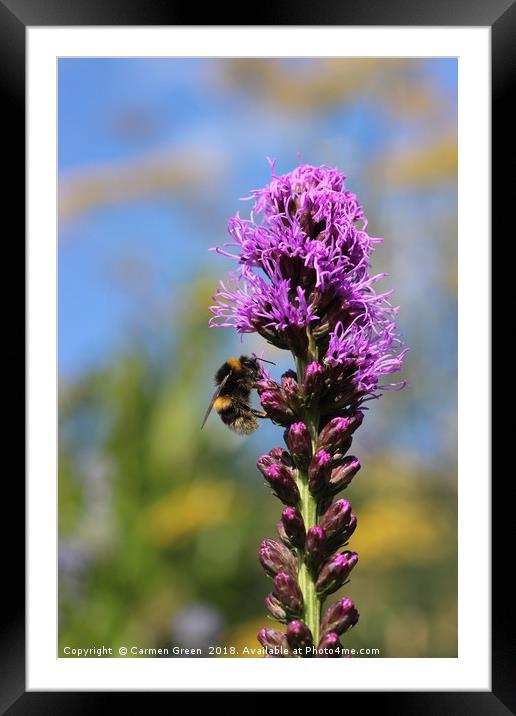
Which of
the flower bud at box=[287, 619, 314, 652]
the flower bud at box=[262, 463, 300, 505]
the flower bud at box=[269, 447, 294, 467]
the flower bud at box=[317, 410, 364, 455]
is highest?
the flower bud at box=[317, 410, 364, 455]

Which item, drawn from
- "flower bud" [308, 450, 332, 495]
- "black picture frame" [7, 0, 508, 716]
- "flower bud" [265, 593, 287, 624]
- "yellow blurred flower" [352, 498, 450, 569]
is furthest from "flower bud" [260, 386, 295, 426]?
"yellow blurred flower" [352, 498, 450, 569]

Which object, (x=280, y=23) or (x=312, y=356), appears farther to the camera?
(x=280, y=23)

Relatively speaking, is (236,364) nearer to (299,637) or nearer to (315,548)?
(315,548)

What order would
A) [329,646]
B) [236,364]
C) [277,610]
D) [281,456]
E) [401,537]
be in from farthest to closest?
[401,537]
[236,364]
[281,456]
[277,610]
[329,646]

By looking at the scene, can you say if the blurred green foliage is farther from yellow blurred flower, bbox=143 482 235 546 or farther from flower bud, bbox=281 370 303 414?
flower bud, bbox=281 370 303 414

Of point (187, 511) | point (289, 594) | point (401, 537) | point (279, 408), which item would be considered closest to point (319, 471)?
point (279, 408)
